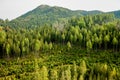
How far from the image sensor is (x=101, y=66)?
115 meters

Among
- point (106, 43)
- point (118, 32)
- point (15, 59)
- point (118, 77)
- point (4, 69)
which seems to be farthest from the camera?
point (118, 32)

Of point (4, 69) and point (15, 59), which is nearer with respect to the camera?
point (4, 69)

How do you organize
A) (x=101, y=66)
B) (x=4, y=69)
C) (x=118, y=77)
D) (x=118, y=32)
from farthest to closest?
(x=118, y=32), (x=4, y=69), (x=101, y=66), (x=118, y=77)

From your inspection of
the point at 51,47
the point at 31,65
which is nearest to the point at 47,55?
the point at 51,47

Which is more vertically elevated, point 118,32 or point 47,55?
point 118,32

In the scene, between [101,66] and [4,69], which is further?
[4,69]

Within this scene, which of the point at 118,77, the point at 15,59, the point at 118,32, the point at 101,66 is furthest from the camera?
the point at 118,32

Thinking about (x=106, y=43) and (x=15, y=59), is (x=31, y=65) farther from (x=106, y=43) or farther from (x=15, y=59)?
(x=106, y=43)

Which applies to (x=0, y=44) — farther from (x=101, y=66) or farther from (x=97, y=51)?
(x=101, y=66)

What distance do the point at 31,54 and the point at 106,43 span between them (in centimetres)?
5075

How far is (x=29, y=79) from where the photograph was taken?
109 m

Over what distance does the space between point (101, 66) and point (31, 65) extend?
137ft

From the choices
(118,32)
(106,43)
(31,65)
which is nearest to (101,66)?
(31,65)

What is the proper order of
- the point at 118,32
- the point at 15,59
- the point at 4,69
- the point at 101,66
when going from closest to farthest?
1. the point at 101,66
2. the point at 4,69
3. the point at 15,59
4. the point at 118,32
